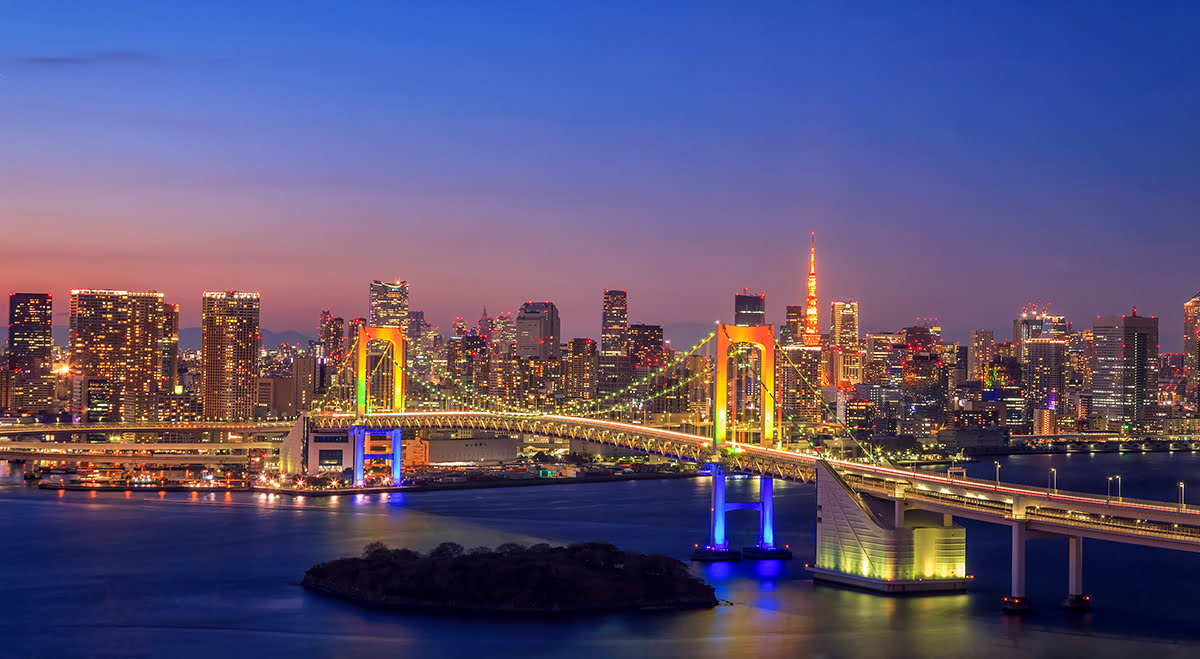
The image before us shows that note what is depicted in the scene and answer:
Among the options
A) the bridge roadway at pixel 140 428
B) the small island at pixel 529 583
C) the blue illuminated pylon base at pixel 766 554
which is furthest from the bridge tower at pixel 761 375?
the bridge roadway at pixel 140 428

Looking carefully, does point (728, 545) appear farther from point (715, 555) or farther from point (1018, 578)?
point (1018, 578)

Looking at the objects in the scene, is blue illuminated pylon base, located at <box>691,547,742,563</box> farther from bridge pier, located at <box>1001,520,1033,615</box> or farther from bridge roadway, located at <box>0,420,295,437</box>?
bridge roadway, located at <box>0,420,295,437</box>

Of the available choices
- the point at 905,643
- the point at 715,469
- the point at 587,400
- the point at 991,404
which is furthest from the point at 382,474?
the point at 991,404

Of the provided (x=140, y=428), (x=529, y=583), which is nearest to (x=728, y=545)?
(x=529, y=583)

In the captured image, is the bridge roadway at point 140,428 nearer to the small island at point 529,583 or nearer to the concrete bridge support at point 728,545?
the concrete bridge support at point 728,545

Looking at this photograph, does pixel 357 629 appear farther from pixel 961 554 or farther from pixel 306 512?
pixel 306 512

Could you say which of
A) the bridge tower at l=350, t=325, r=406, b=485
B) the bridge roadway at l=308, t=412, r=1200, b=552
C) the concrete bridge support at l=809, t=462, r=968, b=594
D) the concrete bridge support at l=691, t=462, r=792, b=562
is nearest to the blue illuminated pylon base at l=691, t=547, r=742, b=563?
the concrete bridge support at l=691, t=462, r=792, b=562
